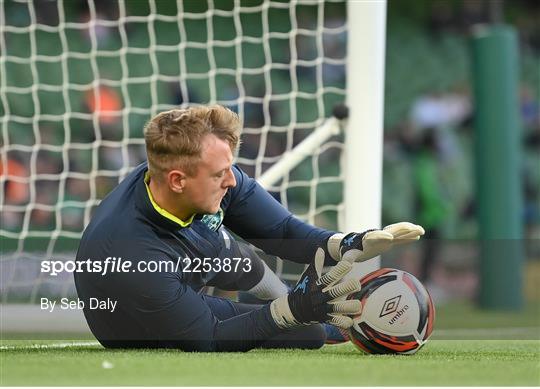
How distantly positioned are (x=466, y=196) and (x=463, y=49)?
1885 millimetres

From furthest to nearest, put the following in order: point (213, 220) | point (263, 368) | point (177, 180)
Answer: point (213, 220), point (177, 180), point (263, 368)

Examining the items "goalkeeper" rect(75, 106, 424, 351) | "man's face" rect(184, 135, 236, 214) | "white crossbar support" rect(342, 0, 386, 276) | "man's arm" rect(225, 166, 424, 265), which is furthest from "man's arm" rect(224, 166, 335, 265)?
"white crossbar support" rect(342, 0, 386, 276)

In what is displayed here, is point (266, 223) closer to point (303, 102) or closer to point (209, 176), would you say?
point (209, 176)

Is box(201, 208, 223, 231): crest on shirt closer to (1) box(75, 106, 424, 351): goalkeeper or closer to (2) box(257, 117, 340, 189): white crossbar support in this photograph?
(1) box(75, 106, 424, 351): goalkeeper

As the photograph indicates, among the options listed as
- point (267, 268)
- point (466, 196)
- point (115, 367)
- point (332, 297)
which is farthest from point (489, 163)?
point (115, 367)

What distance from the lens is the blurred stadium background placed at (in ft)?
30.0

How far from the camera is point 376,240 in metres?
3.23

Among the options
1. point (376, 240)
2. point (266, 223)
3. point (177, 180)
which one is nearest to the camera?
point (376, 240)

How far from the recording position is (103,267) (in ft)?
11.0

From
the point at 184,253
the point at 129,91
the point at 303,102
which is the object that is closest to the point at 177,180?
the point at 184,253

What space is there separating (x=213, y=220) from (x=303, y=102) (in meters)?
7.82

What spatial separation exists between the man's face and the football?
539 mm

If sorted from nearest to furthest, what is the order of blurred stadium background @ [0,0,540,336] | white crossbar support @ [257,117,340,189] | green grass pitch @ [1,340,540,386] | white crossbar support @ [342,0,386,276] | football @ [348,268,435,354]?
green grass pitch @ [1,340,540,386] → football @ [348,268,435,354] → white crossbar support @ [342,0,386,276] → white crossbar support @ [257,117,340,189] → blurred stadium background @ [0,0,540,336]

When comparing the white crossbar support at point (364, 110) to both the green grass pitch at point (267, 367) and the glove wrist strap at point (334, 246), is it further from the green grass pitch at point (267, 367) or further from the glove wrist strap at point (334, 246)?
the glove wrist strap at point (334, 246)
